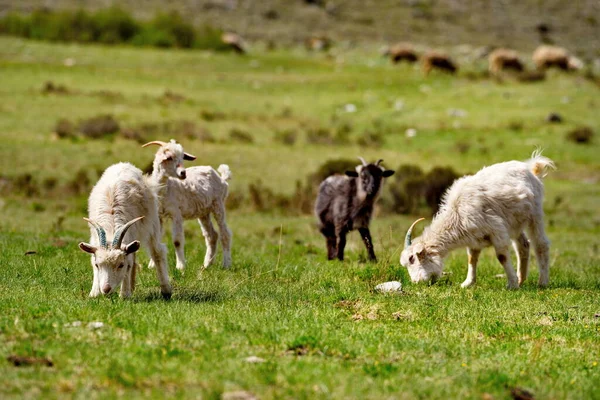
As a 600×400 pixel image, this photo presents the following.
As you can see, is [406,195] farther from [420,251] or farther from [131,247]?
[131,247]

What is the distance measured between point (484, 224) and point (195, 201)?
4459 mm

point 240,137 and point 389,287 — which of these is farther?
point 240,137

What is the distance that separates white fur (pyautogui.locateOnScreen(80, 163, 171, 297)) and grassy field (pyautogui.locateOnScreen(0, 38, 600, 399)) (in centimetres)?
31

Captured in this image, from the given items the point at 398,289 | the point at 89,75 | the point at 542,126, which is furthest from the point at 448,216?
the point at 89,75

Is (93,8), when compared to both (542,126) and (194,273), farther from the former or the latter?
(194,273)

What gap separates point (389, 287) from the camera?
11633mm

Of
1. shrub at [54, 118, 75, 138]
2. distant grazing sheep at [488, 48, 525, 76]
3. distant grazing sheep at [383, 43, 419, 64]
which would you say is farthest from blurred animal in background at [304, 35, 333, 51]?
shrub at [54, 118, 75, 138]

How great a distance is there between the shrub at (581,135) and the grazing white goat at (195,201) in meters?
19.8

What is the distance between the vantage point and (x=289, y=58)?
175 ft

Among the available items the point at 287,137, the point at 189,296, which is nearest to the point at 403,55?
the point at 287,137

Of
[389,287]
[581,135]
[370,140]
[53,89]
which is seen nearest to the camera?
[389,287]

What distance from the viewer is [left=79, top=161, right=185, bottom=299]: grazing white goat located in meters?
9.83

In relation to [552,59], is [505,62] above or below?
below

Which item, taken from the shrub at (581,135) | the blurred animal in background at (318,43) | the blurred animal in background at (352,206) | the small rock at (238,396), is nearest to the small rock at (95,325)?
the small rock at (238,396)
